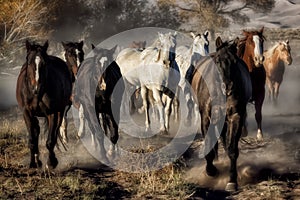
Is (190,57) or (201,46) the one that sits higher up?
(201,46)

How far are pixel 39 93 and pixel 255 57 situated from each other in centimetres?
439

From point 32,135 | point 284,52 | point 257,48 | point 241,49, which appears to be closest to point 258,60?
point 257,48

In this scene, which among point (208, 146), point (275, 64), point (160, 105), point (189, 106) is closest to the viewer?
point (208, 146)

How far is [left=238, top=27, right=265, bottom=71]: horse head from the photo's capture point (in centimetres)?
975

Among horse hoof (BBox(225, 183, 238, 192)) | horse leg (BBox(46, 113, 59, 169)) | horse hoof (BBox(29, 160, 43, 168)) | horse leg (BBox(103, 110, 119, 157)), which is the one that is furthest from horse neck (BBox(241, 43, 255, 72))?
horse hoof (BBox(29, 160, 43, 168))

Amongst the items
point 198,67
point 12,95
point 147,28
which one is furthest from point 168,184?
point 147,28

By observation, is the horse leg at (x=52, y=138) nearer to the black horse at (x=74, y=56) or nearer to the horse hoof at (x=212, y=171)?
the black horse at (x=74, y=56)

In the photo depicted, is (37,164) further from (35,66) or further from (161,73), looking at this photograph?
(161,73)

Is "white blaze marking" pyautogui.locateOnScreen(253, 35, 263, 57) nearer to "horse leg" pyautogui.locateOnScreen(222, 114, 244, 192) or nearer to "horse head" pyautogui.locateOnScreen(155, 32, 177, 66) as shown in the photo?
"horse head" pyautogui.locateOnScreen(155, 32, 177, 66)

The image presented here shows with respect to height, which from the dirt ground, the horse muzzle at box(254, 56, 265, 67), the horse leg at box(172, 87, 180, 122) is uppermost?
the horse muzzle at box(254, 56, 265, 67)

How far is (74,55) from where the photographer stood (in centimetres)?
1062

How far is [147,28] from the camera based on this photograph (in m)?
37.9

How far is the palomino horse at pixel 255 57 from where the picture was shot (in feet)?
32.1

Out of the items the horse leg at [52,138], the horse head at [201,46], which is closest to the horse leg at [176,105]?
the horse head at [201,46]
